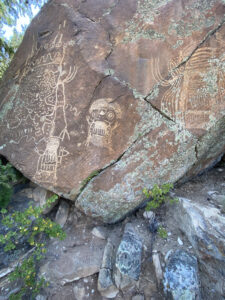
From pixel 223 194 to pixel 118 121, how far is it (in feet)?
5.64

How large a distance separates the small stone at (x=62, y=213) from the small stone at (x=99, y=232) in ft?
1.44

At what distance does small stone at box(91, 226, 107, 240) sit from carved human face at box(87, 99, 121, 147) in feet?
3.65

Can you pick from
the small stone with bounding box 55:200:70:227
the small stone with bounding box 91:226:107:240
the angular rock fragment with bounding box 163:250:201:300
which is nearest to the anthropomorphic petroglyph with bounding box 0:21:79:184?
the small stone with bounding box 55:200:70:227

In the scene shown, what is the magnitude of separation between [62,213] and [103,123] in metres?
1.38

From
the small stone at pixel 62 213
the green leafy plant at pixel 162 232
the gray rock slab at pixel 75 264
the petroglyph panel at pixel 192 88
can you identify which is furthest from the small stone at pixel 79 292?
the petroglyph panel at pixel 192 88

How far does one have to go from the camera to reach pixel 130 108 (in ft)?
7.22

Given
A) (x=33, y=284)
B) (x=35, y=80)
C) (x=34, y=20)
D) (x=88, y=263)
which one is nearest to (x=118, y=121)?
(x=35, y=80)

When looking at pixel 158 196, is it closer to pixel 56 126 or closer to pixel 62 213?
pixel 62 213

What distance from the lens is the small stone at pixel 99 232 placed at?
221 cm

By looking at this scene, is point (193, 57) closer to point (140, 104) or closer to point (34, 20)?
point (140, 104)

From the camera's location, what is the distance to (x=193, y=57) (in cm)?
217

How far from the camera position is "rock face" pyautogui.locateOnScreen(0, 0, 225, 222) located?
7.14 ft

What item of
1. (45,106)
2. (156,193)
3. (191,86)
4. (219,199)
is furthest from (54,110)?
(219,199)

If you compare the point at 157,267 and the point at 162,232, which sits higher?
the point at 162,232
